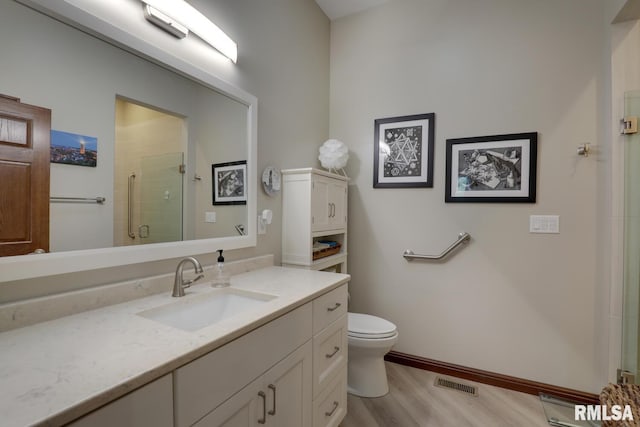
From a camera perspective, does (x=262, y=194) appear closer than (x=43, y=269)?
No

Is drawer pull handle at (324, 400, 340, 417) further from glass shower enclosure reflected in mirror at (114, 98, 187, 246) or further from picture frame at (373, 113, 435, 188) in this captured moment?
picture frame at (373, 113, 435, 188)

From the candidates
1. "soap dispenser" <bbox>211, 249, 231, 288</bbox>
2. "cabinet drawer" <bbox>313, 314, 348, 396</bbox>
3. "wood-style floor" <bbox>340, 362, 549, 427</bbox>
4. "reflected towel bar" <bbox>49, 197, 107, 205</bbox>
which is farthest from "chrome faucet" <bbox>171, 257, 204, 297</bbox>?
"wood-style floor" <bbox>340, 362, 549, 427</bbox>

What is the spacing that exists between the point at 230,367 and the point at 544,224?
7.13 feet

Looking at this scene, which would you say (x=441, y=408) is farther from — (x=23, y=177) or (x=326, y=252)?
(x=23, y=177)

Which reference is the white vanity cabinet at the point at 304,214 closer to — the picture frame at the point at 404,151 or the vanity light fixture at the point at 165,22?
the picture frame at the point at 404,151

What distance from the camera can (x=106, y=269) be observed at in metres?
1.11

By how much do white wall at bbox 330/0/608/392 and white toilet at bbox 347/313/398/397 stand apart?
0.52 meters

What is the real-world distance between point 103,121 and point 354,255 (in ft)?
6.74

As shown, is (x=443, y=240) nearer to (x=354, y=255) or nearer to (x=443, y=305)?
(x=443, y=305)

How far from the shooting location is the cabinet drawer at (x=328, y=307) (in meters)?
1.34

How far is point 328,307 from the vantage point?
1.45 metres

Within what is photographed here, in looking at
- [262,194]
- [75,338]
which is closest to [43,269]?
[75,338]

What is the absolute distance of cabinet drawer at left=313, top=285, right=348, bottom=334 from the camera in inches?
52.9

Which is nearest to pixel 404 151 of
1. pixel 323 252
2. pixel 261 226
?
pixel 323 252
